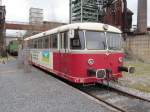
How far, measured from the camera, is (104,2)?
51.6 m

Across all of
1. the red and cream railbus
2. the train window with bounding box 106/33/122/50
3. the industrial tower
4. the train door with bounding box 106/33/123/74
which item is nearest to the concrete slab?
the red and cream railbus

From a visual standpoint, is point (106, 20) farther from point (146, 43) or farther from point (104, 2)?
point (146, 43)

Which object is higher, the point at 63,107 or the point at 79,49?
the point at 79,49

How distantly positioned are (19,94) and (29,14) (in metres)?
88.7

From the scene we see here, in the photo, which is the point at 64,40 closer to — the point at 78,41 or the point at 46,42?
the point at 78,41

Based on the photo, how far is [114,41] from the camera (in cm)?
1206

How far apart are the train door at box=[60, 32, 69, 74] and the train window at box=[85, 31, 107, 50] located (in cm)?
109

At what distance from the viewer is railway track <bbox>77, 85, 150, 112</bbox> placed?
8.78 metres

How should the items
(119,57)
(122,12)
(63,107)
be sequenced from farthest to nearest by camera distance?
1. (122,12)
2. (119,57)
3. (63,107)

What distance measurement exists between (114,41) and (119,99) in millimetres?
2801

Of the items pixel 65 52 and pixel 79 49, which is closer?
pixel 79 49

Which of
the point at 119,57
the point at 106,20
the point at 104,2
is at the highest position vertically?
the point at 104,2

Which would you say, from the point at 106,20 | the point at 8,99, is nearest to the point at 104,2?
the point at 106,20

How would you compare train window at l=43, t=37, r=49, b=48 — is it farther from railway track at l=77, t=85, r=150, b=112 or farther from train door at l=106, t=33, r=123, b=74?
train door at l=106, t=33, r=123, b=74
